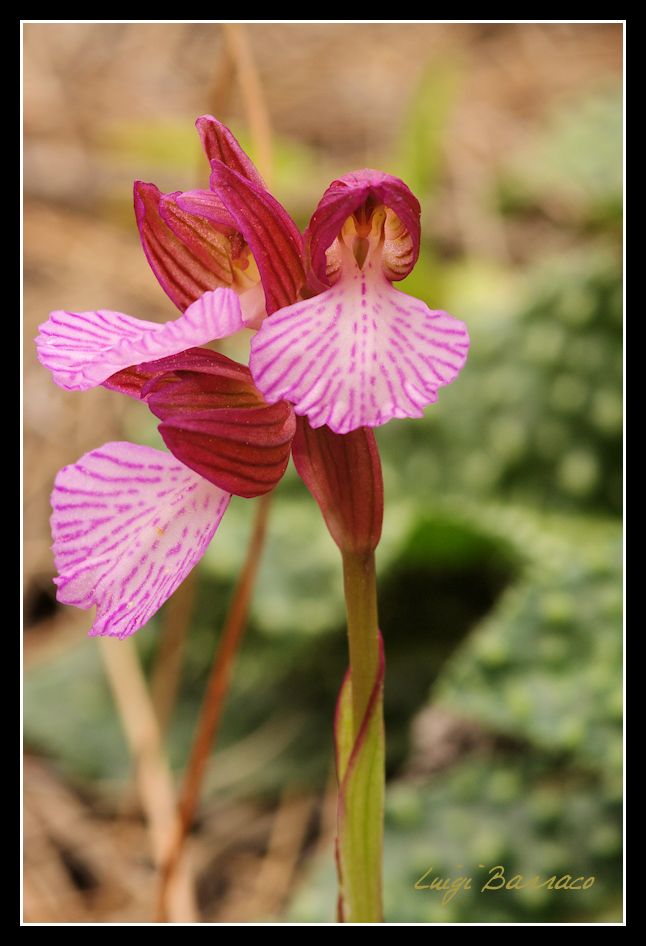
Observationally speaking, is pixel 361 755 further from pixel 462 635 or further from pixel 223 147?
pixel 462 635

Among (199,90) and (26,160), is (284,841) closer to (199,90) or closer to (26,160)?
(26,160)

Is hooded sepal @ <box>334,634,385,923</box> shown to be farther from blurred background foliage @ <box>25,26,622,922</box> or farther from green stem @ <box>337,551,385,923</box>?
blurred background foliage @ <box>25,26,622,922</box>

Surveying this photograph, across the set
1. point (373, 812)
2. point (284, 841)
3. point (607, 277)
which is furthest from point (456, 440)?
point (373, 812)

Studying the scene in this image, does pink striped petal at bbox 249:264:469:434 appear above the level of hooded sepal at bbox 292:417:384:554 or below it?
above

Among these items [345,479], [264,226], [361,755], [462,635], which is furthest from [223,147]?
[462,635]

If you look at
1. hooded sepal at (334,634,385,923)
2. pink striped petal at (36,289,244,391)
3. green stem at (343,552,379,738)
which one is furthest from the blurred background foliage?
pink striped petal at (36,289,244,391)

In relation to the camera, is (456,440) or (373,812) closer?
(373,812)

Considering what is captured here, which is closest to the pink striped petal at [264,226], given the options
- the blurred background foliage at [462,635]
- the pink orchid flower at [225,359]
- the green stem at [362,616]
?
the pink orchid flower at [225,359]
